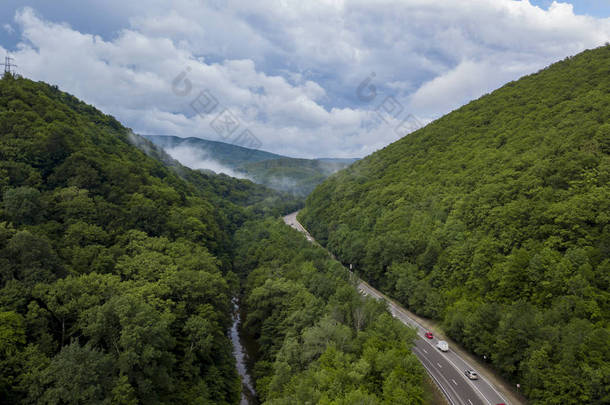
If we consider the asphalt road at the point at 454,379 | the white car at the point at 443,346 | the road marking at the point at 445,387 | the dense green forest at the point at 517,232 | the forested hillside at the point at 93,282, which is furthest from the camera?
the white car at the point at 443,346

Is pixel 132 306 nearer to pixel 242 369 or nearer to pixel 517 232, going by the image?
pixel 242 369

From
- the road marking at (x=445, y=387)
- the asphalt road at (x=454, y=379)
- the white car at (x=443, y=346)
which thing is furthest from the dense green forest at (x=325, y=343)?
the white car at (x=443, y=346)

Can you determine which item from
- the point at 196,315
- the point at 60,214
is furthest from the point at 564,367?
the point at 60,214

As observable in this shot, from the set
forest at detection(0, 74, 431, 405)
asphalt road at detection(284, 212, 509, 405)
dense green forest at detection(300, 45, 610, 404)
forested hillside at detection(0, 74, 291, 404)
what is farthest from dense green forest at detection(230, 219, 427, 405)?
dense green forest at detection(300, 45, 610, 404)

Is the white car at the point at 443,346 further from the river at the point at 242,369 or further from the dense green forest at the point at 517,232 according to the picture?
the river at the point at 242,369

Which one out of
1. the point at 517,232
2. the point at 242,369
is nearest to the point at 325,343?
the point at 242,369

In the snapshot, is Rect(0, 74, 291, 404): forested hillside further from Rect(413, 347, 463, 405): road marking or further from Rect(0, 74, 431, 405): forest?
Rect(413, 347, 463, 405): road marking

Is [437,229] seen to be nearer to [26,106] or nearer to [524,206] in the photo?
[524,206]
